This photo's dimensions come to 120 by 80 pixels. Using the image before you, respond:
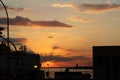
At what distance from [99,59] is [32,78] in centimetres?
1267

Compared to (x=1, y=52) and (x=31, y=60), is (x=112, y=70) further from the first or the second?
(x=31, y=60)

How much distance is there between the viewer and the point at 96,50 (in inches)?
1553

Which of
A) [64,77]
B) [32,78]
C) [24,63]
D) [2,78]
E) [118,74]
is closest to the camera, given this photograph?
[118,74]

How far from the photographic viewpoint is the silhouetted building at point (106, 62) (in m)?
38.3

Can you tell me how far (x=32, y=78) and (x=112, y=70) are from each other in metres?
13.9

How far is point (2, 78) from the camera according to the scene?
201 ft

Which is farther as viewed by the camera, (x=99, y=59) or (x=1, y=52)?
(x=1, y=52)

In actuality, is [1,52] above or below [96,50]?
above

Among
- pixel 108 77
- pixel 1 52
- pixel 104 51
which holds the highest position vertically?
pixel 1 52

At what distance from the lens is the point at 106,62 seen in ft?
127

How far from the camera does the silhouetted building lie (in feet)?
126

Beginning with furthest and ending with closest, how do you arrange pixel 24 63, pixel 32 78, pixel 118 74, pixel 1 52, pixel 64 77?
pixel 24 63, pixel 1 52, pixel 64 77, pixel 32 78, pixel 118 74

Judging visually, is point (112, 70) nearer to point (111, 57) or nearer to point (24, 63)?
point (111, 57)

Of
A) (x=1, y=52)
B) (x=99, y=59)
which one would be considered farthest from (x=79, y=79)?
(x=99, y=59)
